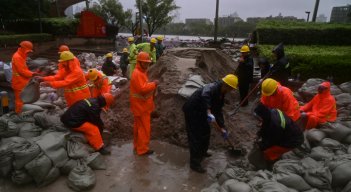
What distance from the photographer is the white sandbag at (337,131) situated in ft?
13.1

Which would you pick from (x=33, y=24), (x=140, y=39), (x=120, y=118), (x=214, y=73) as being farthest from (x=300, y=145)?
(x=33, y=24)

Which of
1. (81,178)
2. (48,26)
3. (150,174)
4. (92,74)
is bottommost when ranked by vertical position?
(150,174)

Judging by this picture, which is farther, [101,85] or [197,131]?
[101,85]

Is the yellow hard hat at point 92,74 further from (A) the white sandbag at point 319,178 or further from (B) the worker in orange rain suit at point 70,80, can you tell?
(A) the white sandbag at point 319,178

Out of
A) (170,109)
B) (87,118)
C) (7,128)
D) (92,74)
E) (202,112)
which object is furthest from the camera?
(170,109)

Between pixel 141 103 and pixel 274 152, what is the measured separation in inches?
79.6

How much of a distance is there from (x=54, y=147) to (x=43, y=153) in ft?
0.52

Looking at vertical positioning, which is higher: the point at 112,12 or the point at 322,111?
the point at 112,12

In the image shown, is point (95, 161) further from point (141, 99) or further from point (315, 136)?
point (315, 136)

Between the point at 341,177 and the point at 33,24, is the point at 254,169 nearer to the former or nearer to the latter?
the point at 341,177

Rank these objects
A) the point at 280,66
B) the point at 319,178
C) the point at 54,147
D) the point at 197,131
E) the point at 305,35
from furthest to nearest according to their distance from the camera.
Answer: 1. the point at 305,35
2. the point at 280,66
3. the point at 197,131
4. the point at 54,147
5. the point at 319,178

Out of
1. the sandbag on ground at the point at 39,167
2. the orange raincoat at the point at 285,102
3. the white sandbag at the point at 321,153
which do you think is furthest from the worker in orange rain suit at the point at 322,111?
the sandbag on ground at the point at 39,167

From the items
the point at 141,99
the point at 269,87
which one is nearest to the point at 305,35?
the point at 269,87

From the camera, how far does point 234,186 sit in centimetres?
309
